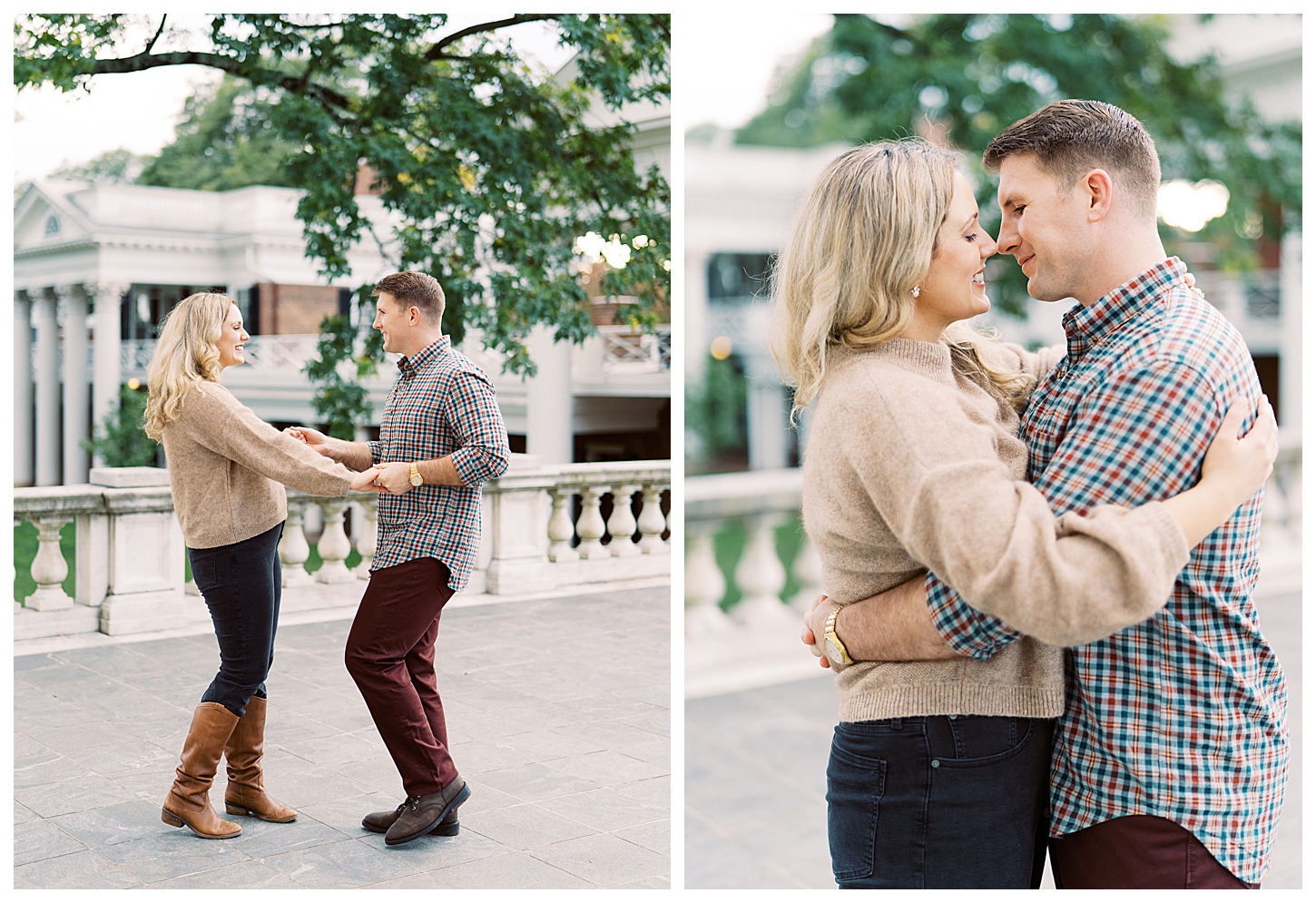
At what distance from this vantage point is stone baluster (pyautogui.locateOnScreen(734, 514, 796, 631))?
5.81 meters

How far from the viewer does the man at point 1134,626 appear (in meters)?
1.57

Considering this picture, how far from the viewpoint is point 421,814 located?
11.0 ft

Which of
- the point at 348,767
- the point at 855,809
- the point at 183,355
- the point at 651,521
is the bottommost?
the point at 348,767

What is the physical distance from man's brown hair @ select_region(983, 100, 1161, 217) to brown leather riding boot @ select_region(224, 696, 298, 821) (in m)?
2.74

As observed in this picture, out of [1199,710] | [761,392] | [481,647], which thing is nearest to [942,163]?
[1199,710]

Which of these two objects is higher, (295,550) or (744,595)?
(295,550)

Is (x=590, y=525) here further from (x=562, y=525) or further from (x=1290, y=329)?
(x=1290, y=329)

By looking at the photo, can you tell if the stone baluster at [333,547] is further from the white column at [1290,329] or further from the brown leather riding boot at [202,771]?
the white column at [1290,329]

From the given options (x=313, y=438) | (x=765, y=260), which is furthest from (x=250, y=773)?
(x=765, y=260)

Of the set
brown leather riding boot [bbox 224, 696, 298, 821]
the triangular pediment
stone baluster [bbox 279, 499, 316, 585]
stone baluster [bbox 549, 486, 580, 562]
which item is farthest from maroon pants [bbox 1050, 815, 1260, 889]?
the triangular pediment

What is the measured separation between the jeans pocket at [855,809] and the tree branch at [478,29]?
520cm

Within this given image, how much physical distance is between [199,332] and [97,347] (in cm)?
625

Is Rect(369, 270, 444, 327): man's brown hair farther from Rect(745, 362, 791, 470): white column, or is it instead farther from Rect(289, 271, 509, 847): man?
Rect(745, 362, 791, 470): white column

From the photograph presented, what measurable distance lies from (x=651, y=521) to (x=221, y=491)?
4793 mm
